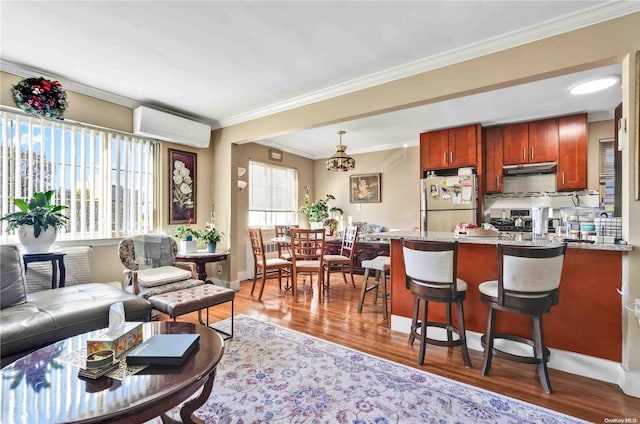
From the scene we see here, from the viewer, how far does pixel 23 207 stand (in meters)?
2.58

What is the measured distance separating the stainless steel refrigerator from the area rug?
302cm

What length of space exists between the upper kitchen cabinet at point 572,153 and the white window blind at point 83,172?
5875mm

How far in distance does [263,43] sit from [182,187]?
2643 millimetres

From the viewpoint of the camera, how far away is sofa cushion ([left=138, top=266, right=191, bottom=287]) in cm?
282

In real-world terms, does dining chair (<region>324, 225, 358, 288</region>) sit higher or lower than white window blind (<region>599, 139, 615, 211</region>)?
lower

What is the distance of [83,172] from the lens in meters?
3.34

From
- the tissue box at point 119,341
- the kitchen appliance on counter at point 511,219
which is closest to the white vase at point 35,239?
the tissue box at point 119,341

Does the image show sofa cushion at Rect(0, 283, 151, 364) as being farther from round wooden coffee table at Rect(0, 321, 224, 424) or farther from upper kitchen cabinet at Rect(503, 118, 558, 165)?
upper kitchen cabinet at Rect(503, 118, 558, 165)

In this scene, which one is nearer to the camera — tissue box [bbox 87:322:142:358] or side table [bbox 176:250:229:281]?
tissue box [bbox 87:322:142:358]

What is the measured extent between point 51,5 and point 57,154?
5.66 feet

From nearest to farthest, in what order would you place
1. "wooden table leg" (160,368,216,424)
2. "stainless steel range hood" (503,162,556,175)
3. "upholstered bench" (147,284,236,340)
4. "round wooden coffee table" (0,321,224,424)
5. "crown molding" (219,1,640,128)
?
"round wooden coffee table" (0,321,224,424), "wooden table leg" (160,368,216,424), "crown molding" (219,1,640,128), "upholstered bench" (147,284,236,340), "stainless steel range hood" (503,162,556,175)


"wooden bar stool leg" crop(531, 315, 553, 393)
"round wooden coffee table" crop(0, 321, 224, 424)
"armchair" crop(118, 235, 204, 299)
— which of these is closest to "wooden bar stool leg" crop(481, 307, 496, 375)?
"wooden bar stool leg" crop(531, 315, 553, 393)

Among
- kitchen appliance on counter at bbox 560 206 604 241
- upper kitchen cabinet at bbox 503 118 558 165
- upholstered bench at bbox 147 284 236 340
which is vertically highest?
upper kitchen cabinet at bbox 503 118 558 165

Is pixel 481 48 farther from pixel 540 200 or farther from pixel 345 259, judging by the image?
pixel 540 200
